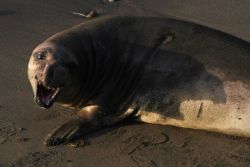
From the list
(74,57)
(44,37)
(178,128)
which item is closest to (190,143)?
(178,128)

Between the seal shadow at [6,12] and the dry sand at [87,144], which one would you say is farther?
the seal shadow at [6,12]

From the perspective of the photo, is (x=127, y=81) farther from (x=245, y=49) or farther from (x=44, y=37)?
(x=44, y=37)

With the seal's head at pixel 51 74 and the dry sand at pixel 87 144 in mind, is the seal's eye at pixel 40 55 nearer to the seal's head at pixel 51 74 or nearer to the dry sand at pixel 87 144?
the seal's head at pixel 51 74

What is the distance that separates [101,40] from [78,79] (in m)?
0.42

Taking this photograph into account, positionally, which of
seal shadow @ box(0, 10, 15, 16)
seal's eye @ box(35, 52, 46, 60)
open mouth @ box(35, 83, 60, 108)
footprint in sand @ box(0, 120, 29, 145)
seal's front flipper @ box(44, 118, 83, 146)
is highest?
seal's eye @ box(35, 52, 46, 60)

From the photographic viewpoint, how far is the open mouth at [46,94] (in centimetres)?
451

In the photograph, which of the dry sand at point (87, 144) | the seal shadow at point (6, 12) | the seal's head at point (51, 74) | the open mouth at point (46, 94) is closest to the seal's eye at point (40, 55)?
the seal's head at point (51, 74)

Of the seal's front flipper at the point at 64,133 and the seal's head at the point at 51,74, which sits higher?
the seal's head at the point at 51,74

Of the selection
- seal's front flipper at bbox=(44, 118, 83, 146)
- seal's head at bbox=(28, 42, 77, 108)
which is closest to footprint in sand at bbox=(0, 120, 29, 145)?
seal's front flipper at bbox=(44, 118, 83, 146)

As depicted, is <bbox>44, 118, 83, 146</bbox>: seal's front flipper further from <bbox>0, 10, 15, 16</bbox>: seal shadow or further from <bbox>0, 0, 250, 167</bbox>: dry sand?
<bbox>0, 10, 15, 16</bbox>: seal shadow

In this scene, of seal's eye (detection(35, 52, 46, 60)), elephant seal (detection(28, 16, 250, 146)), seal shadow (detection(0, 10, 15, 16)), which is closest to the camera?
elephant seal (detection(28, 16, 250, 146))

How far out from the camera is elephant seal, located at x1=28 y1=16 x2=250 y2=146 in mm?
4551

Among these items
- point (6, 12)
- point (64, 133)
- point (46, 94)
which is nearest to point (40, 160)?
point (64, 133)

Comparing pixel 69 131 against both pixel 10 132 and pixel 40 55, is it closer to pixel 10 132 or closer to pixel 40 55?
pixel 10 132
